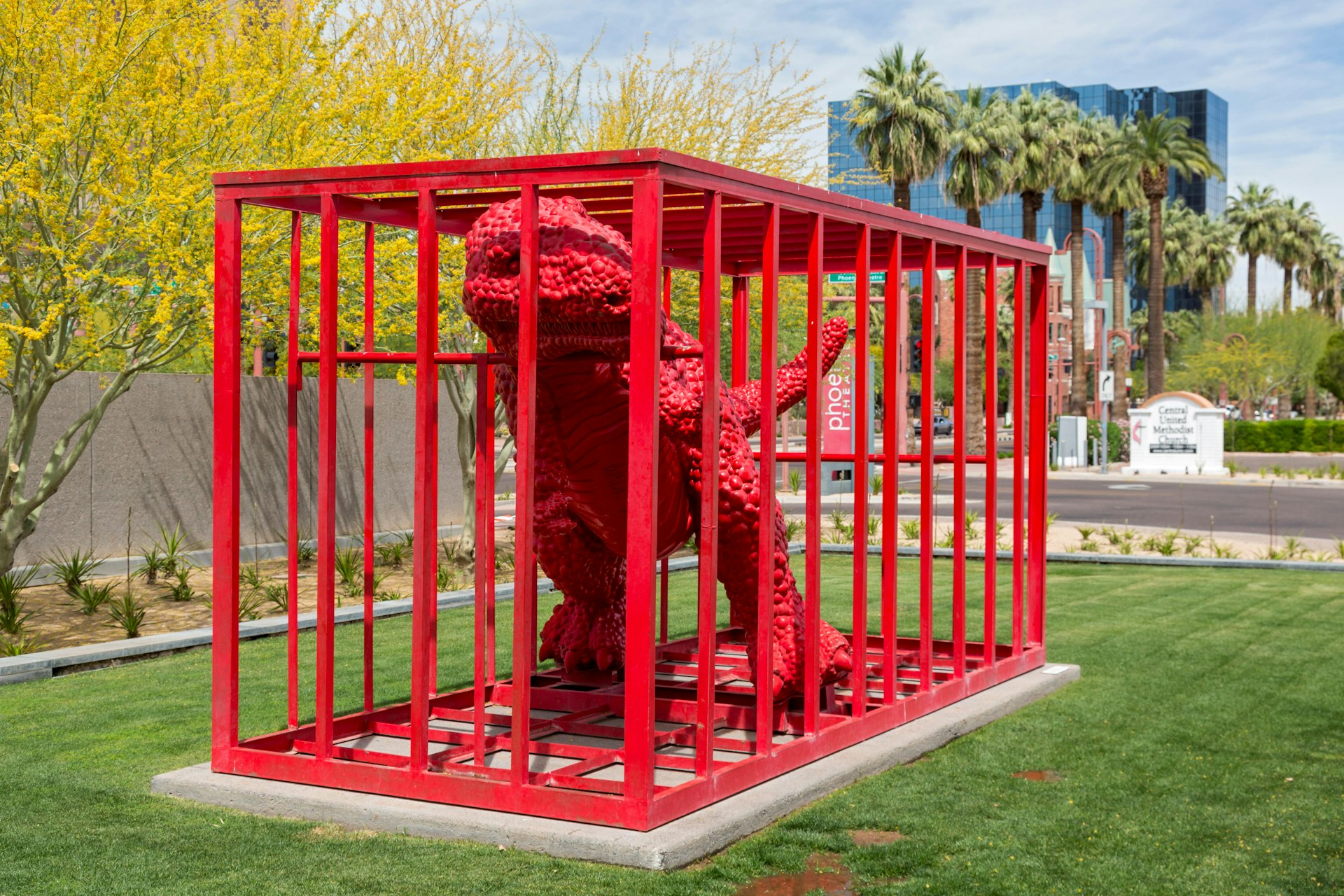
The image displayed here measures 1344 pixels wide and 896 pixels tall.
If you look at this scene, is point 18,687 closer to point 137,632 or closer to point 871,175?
point 137,632

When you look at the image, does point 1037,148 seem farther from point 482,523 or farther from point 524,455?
point 524,455

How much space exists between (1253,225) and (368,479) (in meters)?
67.7

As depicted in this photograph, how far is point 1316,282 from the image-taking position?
68.9 meters

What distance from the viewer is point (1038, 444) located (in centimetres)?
750

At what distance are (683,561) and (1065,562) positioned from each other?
4147mm

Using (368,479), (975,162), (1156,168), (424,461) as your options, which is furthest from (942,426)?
(424,461)

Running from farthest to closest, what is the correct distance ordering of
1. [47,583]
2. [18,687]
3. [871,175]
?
[871,175] → [47,583] → [18,687]

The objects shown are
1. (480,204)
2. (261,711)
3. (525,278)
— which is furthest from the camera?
(261,711)

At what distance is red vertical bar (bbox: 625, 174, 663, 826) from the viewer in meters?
4.38

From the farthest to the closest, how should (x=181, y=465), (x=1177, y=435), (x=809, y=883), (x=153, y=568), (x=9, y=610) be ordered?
(x=1177, y=435), (x=181, y=465), (x=153, y=568), (x=9, y=610), (x=809, y=883)

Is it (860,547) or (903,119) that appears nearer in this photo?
(860,547)

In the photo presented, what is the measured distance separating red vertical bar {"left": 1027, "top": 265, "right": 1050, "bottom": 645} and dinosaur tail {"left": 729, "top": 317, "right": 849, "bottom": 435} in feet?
4.56

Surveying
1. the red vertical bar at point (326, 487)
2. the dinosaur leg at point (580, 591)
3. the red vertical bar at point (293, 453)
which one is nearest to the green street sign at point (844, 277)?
the dinosaur leg at point (580, 591)

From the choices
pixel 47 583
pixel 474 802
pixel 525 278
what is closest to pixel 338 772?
pixel 474 802
